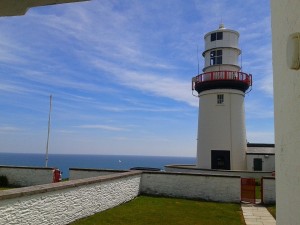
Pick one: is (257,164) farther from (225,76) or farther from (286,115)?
(286,115)

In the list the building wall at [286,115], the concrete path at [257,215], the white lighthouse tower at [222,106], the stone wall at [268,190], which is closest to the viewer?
the building wall at [286,115]

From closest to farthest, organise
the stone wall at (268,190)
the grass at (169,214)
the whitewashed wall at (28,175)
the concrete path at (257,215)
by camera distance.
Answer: the grass at (169,214)
the concrete path at (257,215)
the stone wall at (268,190)
the whitewashed wall at (28,175)

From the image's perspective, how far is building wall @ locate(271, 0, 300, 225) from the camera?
363cm

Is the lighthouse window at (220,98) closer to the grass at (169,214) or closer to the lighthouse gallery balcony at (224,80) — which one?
the lighthouse gallery balcony at (224,80)

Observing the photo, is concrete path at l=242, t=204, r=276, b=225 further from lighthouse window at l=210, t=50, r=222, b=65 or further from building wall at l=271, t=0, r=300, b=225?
lighthouse window at l=210, t=50, r=222, b=65

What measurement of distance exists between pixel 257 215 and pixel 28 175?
1232 centimetres

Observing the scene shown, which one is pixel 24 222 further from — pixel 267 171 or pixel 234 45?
pixel 234 45

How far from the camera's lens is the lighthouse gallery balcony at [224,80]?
2395 cm

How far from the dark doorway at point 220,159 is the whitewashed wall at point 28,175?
11.3 meters

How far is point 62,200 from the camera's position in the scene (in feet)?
33.2

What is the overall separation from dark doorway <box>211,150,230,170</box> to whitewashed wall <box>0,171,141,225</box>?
10.5 meters

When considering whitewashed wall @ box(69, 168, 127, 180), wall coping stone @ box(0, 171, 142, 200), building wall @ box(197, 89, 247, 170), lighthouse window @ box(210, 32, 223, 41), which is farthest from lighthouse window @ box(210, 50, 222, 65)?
wall coping stone @ box(0, 171, 142, 200)

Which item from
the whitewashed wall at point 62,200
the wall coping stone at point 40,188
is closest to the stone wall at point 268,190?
the whitewashed wall at point 62,200

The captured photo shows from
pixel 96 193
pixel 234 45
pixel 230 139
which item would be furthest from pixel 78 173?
pixel 234 45
